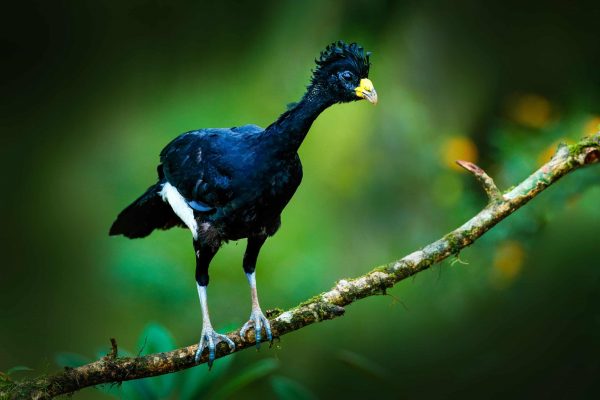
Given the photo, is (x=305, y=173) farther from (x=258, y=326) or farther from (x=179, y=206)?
(x=258, y=326)

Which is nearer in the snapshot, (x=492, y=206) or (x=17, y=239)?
(x=492, y=206)

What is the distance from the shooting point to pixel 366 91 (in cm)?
285

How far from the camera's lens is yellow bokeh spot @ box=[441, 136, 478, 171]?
492 cm

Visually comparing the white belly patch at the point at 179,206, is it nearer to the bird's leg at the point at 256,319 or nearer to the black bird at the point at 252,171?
the black bird at the point at 252,171

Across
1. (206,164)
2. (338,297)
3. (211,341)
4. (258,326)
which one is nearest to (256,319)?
(258,326)

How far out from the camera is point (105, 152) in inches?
197

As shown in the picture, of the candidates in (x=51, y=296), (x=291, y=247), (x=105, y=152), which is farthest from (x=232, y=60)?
(x=51, y=296)

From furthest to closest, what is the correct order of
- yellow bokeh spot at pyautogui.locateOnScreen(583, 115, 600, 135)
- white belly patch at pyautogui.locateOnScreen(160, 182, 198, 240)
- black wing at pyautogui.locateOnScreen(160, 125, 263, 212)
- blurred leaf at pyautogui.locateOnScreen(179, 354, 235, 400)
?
yellow bokeh spot at pyautogui.locateOnScreen(583, 115, 600, 135) < blurred leaf at pyautogui.locateOnScreen(179, 354, 235, 400) < white belly patch at pyautogui.locateOnScreen(160, 182, 198, 240) < black wing at pyautogui.locateOnScreen(160, 125, 263, 212)

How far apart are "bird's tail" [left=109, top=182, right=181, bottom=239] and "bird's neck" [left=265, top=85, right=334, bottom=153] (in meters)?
0.78

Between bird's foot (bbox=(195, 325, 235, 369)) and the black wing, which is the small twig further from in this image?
bird's foot (bbox=(195, 325, 235, 369))

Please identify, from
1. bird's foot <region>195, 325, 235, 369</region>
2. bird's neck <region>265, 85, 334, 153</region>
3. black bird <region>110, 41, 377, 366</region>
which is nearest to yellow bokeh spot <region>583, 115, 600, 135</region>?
black bird <region>110, 41, 377, 366</region>

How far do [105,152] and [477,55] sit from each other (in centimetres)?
290

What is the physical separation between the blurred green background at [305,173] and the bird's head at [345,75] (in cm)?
206

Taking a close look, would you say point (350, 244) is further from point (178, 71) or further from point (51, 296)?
point (51, 296)
